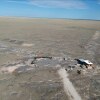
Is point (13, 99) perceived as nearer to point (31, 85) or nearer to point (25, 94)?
point (25, 94)

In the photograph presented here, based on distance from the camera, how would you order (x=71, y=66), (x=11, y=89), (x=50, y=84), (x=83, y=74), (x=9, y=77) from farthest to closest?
1. (x=71, y=66)
2. (x=83, y=74)
3. (x=9, y=77)
4. (x=50, y=84)
5. (x=11, y=89)

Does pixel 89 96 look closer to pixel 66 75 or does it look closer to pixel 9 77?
pixel 66 75

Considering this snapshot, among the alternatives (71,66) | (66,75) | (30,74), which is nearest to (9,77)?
(30,74)

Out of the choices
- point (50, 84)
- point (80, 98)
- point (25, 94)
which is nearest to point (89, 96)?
point (80, 98)

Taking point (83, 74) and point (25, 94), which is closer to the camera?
point (25, 94)

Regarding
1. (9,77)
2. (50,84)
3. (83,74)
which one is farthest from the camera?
(83,74)

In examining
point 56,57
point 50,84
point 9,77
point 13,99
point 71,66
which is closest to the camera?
point 13,99
